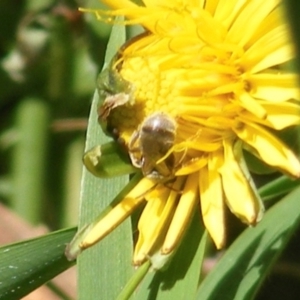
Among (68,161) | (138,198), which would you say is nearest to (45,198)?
(68,161)

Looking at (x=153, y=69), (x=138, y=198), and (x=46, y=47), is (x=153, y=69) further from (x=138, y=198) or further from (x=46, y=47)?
(x=46, y=47)

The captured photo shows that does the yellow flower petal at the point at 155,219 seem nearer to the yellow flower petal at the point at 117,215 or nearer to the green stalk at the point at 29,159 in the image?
the yellow flower petal at the point at 117,215

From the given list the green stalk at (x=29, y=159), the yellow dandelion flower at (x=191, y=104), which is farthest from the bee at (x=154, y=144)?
the green stalk at (x=29, y=159)

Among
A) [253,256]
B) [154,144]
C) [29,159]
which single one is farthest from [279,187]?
[29,159]

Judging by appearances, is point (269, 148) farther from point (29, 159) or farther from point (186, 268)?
point (29, 159)

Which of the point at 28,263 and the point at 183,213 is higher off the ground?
the point at 183,213

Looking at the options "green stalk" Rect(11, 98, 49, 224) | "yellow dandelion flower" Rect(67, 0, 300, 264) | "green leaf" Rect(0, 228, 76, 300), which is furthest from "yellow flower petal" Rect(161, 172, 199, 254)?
"green stalk" Rect(11, 98, 49, 224)

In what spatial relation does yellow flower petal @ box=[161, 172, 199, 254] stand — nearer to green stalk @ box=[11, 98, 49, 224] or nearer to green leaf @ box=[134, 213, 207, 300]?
green leaf @ box=[134, 213, 207, 300]
